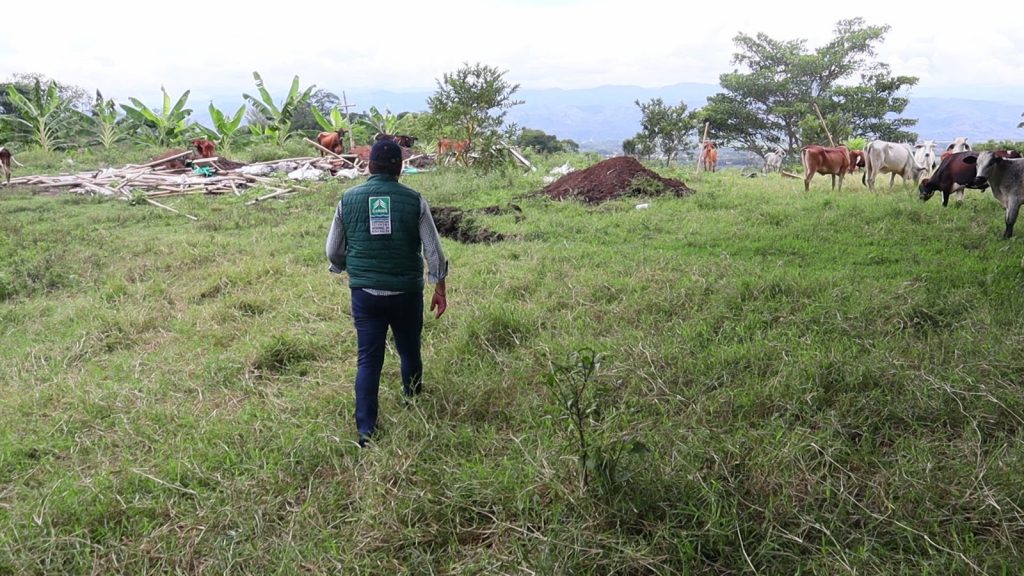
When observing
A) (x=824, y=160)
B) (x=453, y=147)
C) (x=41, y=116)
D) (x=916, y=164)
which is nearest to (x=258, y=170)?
(x=453, y=147)

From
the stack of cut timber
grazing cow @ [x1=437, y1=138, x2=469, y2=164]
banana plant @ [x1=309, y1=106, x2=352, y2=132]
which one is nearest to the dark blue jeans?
the stack of cut timber

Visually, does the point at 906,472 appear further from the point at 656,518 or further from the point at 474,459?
the point at 474,459

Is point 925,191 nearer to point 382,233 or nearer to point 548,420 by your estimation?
point 548,420

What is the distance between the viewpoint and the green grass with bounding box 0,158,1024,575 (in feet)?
8.91

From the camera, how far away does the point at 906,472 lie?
9.80 ft

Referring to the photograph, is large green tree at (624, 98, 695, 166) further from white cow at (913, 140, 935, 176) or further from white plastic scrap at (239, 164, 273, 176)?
white plastic scrap at (239, 164, 273, 176)

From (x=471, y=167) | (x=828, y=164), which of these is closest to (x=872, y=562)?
(x=828, y=164)

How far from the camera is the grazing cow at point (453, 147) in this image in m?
15.3

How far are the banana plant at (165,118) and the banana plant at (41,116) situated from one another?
1937 millimetres

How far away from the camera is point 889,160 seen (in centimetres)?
1130

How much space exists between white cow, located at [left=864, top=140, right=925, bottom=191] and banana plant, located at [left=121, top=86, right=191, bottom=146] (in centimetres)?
2046

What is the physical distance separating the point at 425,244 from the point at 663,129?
22.2 m

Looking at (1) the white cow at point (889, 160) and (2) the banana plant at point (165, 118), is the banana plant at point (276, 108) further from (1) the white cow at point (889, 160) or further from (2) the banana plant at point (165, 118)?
(1) the white cow at point (889, 160)

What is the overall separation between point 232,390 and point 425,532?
7.14 feet
